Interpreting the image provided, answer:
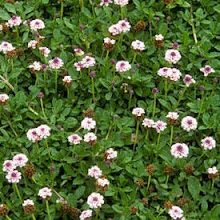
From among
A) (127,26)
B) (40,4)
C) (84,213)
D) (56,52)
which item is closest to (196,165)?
(84,213)

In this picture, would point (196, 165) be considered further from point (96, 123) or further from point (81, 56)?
point (81, 56)

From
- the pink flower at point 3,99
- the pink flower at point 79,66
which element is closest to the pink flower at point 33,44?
the pink flower at point 79,66

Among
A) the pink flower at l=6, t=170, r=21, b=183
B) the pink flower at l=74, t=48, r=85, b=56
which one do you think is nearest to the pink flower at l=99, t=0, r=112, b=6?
the pink flower at l=74, t=48, r=85, b=56

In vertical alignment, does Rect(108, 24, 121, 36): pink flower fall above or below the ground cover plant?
above

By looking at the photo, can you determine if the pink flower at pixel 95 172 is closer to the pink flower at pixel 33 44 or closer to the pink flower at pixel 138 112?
the pink flower at pixel 138 112

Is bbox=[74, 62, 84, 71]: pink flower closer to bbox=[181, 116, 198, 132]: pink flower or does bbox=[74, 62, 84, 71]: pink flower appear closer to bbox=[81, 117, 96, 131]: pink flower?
bbox=[81, 117, 96, 131]: pink flower

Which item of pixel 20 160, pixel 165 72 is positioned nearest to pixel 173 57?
pixel 165 72
